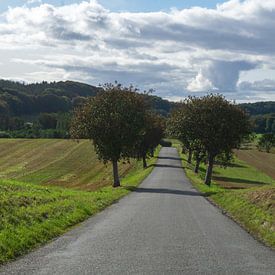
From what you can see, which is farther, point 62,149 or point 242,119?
point 62,149

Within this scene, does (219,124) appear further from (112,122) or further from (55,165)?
(55,165)

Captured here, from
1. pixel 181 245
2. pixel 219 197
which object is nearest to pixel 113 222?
pixel 181 245

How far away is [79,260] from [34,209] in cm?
753

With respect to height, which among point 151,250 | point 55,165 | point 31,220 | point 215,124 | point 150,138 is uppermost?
point 215,124

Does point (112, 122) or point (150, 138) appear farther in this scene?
point (150, 138)

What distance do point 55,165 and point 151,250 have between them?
7099 cm

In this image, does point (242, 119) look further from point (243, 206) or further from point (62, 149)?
point (62, 149)

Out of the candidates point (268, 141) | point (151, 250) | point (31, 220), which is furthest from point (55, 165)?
point (268, 141)

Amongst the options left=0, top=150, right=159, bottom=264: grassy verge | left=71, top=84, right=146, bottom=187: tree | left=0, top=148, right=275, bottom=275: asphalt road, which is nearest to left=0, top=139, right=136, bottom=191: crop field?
left=71, top=84, right=146, bottom=187: tree

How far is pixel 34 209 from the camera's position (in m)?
18.0

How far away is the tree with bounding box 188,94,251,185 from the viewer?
47.1m

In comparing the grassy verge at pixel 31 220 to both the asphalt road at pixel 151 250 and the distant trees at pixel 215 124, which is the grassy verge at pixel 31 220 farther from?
the distant trees at pixel 215 124

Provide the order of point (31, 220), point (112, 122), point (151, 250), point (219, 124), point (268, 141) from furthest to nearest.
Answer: point (268, 141) < point (219, 124) < point (112, 122) < point (31, 220) < point (151, 250)

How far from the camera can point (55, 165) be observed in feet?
269
